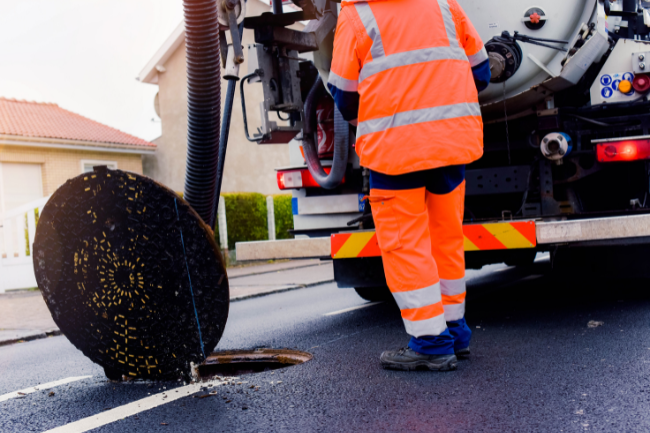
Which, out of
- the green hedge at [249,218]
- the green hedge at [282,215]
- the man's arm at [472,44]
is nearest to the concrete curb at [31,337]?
the man's arm at [472,44]

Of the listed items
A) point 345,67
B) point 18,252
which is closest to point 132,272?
point 345,67

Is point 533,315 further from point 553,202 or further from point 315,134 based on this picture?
point 315,134

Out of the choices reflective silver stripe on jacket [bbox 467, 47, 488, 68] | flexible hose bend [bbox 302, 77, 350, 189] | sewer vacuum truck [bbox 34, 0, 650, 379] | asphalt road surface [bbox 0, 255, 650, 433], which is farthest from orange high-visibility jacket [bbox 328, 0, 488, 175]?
flexible hose bend [bbox 302, 77, 350, 189]

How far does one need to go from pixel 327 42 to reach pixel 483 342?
7.28 ft

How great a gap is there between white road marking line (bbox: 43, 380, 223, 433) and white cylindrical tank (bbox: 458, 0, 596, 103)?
2.58 m

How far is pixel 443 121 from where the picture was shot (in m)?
2.97

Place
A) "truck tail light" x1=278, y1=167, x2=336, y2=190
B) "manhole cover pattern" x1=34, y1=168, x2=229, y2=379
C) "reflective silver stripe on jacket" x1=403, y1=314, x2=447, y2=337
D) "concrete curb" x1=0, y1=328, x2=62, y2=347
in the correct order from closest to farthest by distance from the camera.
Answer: "manhole cover pattern" x1=34, y1=168, x2=229, y2=379, "reflective silver stripe on jacket" x1=403, y1=314, x2=447, y2=337, "truck tail light" x1=278, y1=167, x2=336, y2=190, "concrete curb" x1=0, y1=328, x2=62, y2=347

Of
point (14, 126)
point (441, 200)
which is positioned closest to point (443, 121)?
point (441, 200)

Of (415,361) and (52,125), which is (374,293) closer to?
(415,361)

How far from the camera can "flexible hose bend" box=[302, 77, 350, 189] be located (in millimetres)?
4812

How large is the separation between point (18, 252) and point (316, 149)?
23.8ft

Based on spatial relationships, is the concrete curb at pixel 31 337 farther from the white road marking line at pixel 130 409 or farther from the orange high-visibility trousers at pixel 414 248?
the orange high-visibility trousers at pixel 414 248

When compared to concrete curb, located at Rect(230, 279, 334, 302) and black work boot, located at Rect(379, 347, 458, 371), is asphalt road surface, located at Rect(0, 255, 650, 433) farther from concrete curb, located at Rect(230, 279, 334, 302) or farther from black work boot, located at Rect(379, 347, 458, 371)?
concrete curb, located at Rect(230, 279, 334, 302)

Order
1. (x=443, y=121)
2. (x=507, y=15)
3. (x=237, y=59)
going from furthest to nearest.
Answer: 1. (x=507, y=15)
2. (x=237, y=59)
3. (x=443, y=121)
